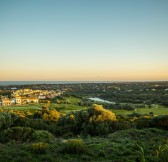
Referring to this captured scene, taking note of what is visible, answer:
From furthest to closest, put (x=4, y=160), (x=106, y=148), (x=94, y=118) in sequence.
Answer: (x=94, y=118), (x=106, y=148), (x=4, y=160)

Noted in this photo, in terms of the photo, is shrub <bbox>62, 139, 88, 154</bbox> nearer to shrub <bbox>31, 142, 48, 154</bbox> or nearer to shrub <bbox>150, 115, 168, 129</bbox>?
shrub <bbox>31, 142, 48, 154</bbox>

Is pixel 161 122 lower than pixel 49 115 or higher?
higher

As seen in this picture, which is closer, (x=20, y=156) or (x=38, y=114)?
(x=20, y=156)

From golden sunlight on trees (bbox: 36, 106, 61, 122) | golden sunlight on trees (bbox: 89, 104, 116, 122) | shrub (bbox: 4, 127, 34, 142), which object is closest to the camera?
shrub (bbox: 4, 127, 34, 142)

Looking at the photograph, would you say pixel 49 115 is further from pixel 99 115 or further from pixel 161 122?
pixel 161 122

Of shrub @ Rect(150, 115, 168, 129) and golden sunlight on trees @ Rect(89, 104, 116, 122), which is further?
golden sunlight on trees @ Rect(89, 104, 116, 122)

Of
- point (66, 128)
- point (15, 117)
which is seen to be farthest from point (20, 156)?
point (15, 117)

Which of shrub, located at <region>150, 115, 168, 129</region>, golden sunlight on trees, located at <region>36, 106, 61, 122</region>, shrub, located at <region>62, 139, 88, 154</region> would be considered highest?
shrub, located at <region>62, 139, 88, 154</region>

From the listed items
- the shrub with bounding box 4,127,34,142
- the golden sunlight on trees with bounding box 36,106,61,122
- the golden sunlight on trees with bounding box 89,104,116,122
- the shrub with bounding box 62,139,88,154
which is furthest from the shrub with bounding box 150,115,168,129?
the shrub with bounding box 62,139,88,154

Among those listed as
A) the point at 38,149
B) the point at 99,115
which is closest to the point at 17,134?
the point at 38,149

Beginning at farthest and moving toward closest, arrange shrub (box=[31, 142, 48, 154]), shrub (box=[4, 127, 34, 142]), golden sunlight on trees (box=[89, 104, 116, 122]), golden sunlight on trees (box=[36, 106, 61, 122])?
golden sunlight on trees (box=[36, 106, 61, 122]), golden sunlight on trees (box=[89, 104, 116, 122]), shrub (box=[4, 127, 34, 142]), shrub (box=[31, 142, 48, 154])

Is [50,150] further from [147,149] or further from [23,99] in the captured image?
[23,99]
